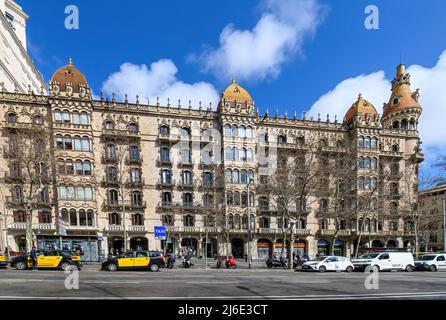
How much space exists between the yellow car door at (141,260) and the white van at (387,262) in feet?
53.7

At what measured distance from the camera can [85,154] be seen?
35.6m

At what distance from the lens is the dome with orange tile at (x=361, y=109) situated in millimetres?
45312

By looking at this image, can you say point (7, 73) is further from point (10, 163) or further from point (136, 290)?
point (136, 290)

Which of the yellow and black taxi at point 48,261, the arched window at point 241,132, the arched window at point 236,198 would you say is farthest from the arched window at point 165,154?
the yellow and black taxi at point 48,261

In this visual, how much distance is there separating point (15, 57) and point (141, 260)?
4362 cm

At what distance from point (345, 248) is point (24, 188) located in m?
46.0

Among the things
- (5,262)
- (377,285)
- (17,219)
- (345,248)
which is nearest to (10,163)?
(17,219)

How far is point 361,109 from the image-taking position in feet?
150

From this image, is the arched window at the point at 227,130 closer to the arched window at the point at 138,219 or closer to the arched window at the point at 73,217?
the arched window at the point at 138,219

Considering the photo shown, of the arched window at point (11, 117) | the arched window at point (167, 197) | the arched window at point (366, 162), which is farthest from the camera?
the arched window at point (366, 162)

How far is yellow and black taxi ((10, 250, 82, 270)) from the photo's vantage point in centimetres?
1848

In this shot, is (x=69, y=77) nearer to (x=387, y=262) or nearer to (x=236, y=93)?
(x=236, y=93)

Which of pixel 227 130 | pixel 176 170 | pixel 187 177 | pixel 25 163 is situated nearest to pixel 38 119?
pixel 25 163

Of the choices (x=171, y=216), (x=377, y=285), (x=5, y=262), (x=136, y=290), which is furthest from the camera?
(x=171, y=216)
